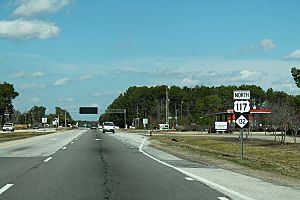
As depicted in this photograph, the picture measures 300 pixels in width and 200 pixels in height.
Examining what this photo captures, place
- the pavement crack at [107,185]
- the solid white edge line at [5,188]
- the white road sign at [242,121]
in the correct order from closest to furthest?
the pavement crack at [107,185] → the solid white edge line at [5,188] → the white road sign at [242,121]

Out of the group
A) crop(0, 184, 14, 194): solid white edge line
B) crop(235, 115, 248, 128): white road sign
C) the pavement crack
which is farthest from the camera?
crop(235, 115, 248, 128): white road sign

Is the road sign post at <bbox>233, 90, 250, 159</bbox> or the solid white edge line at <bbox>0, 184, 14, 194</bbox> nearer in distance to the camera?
the solid white edge line at <bbox>0, 184, 14, 194</bbox>

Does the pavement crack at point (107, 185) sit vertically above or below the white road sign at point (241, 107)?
below

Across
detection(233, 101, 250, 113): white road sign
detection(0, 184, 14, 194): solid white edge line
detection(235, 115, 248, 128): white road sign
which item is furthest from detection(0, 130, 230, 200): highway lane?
detection(233, 101, 250, 113): white road sign

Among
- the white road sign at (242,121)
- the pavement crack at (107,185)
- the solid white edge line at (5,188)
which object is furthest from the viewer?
the white road sign at (242,121)

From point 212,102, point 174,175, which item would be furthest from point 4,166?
point 212,102

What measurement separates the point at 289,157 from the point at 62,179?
14.5m

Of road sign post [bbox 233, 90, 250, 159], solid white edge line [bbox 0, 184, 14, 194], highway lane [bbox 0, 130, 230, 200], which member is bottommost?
highway lane [bbox 0, 130, 230, 200]

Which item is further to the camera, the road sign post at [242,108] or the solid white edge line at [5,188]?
the road sign post at [242,108]

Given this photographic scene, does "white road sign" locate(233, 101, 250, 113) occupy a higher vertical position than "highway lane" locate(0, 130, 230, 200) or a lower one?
higher

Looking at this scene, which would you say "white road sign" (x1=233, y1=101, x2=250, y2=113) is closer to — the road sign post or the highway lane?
the road sign post

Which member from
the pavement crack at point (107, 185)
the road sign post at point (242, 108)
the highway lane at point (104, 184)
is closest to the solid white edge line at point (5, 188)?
the highway lane at point (104, 184)

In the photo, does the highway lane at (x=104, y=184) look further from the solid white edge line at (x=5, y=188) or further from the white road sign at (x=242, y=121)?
the white road sign at (x=242, y=121)

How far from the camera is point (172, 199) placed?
11.2 meters
